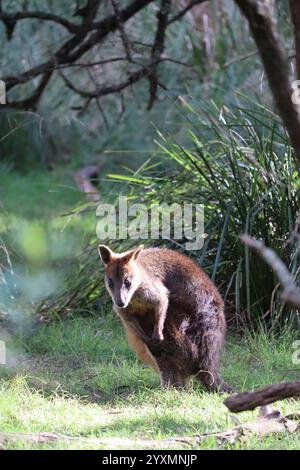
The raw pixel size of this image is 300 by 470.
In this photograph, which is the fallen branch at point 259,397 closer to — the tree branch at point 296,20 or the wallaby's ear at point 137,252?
the tree branch at point 296,20

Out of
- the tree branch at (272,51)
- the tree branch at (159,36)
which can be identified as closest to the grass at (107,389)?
the tree branch at (272,51)

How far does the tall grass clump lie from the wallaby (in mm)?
783

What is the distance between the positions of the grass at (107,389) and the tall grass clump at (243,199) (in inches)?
14.9

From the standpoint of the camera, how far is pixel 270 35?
A: 3.48 metres

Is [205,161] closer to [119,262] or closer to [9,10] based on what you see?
[119,262]

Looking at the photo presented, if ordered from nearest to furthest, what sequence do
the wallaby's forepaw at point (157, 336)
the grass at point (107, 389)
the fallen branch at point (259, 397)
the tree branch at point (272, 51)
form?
the tree branch at point (272, 51) → the fallen branch at point (259, 397) → the grass at point (107, 389) → the wallaby's forepaw at point (157, 336)

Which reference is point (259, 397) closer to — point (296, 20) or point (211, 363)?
point (296, 20)

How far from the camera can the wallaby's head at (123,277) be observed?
5840 mm

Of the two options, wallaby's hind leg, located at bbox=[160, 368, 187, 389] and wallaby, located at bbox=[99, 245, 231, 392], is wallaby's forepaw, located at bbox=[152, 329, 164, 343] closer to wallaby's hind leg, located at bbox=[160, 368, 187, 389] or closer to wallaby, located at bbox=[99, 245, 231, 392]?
wallaby, located at bbox=[99, 245, 231, 392]

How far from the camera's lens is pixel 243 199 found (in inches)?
279

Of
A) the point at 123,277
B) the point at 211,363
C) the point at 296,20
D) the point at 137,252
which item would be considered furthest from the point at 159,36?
the point at 296,20

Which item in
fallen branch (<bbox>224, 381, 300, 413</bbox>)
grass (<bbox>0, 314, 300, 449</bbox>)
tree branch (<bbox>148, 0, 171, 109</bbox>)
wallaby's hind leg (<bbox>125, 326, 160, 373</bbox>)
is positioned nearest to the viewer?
fallen branch (<bbox>224, 381, 300, 413</bbox>)

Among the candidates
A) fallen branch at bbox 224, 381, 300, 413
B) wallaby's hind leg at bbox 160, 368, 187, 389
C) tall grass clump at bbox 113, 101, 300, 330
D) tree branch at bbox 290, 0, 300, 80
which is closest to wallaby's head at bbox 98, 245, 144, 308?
wallaby's hind leg at bbox 160, 368, 187, 389

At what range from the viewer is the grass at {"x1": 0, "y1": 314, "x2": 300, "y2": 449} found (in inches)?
188
